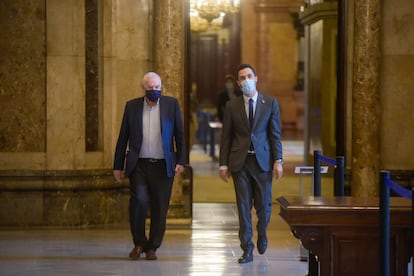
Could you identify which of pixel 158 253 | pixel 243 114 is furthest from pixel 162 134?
pixel 158 253

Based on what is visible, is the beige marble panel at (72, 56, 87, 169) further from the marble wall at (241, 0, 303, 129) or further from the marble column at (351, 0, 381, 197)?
the marble wall at (241, 0, 303, 129)

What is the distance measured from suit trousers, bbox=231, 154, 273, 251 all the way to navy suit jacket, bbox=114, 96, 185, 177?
2.01 feet

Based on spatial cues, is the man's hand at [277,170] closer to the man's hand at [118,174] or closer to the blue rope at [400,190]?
the man's hand at [118,174]

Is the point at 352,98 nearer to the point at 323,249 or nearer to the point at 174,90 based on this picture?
the point at 174,90

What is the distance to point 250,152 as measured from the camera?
34.3ft

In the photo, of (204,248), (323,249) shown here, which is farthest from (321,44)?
(323,249)

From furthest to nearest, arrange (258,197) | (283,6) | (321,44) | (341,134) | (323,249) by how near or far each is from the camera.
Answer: (283,6), (321,44), (341,134), (258,197), (323,249)

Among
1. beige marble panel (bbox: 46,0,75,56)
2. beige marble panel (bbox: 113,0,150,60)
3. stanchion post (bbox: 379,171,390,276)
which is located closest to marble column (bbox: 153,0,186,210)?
beige marble panel (bbox: 113,0,150,60)

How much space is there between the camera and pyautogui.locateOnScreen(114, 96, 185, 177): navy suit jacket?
10648mm

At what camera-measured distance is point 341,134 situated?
1381 cm

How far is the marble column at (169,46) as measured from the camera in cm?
1313

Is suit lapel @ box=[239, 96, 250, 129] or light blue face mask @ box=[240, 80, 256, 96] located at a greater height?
light blue face mask @ box=[240, 80, 256, 96]

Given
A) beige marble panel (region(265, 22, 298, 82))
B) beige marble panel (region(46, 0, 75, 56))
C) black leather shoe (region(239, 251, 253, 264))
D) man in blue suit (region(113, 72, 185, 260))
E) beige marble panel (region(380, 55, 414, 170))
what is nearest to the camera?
black leather shoe (region(239, 251, 253, 264))

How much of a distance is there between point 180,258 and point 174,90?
9.23ft
